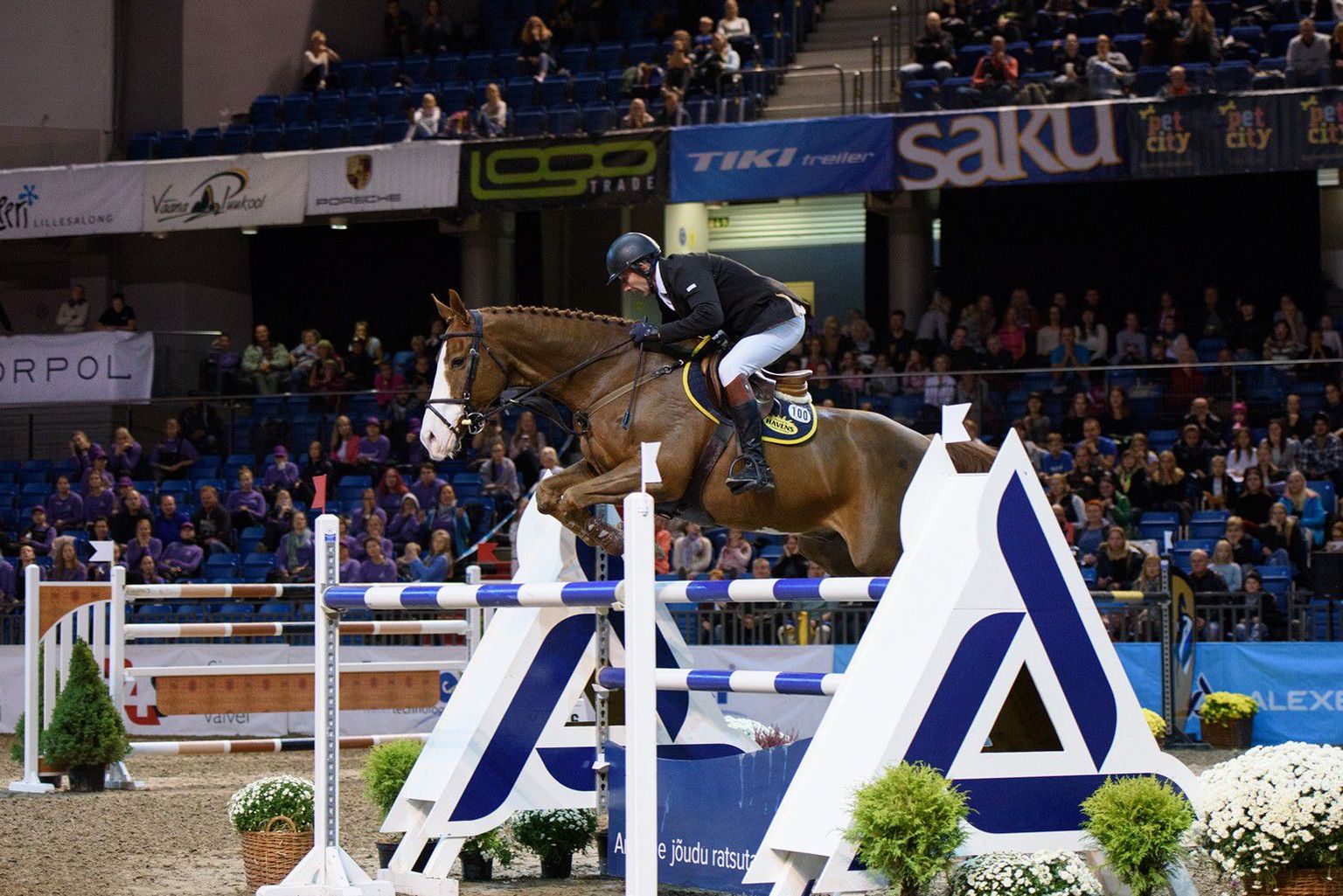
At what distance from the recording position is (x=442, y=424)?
6.76 metres

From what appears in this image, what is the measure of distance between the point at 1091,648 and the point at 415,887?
96.2 inches

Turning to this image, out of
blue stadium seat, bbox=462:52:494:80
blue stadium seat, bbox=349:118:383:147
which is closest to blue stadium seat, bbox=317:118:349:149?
blue stadium seat, bbox=349:118:383:147

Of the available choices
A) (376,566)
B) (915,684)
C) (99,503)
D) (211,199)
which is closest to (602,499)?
(915,684)

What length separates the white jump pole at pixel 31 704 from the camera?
9.80 meters

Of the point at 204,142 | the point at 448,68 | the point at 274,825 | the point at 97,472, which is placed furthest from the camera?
the point at 448,68

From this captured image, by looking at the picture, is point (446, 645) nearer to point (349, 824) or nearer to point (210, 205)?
point (349, 824)

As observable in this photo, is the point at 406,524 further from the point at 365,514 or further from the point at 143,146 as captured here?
the point at 143,146

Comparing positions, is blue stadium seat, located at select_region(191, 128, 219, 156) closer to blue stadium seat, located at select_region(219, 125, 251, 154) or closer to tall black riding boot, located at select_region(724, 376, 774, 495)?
blue stadium seat, located at select_region(219, 125, 251, 154)

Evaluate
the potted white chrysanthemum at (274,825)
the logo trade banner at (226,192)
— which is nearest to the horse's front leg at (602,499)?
the potted white chrysanthemum at (274,825)

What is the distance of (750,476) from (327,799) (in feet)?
6.90

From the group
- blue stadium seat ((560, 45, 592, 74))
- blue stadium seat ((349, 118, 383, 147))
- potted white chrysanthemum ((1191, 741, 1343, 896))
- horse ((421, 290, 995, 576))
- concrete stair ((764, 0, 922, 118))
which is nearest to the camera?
potted white chrysanthemum ((1191, 741, 1343, 896))

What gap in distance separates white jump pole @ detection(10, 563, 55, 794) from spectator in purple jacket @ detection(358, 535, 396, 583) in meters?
3.68

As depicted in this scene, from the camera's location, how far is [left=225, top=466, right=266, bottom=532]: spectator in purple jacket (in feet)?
53.5

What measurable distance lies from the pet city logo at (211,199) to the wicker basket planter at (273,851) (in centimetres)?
1300
